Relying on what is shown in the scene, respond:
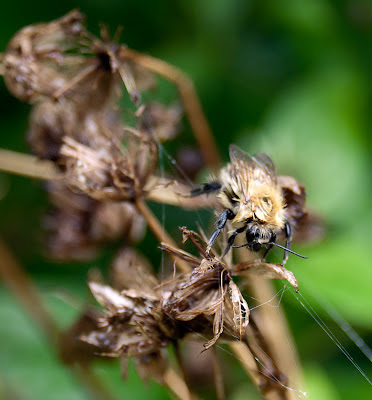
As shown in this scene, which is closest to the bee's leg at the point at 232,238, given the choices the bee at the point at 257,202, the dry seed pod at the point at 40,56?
the bee at the point at 257,202

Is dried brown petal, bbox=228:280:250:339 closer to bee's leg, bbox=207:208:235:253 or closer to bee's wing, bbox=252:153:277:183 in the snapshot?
bee's leg, bbox=207:208:235:253

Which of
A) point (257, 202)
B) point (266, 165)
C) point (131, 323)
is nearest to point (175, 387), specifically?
point (131, 323)

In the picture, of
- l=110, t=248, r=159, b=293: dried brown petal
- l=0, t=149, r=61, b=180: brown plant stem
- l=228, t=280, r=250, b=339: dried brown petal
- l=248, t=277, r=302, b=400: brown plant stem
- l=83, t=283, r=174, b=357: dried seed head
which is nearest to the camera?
l=228, t=280, r=250, b=339: dried brown petal

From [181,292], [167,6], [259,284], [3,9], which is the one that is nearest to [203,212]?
[259,284]

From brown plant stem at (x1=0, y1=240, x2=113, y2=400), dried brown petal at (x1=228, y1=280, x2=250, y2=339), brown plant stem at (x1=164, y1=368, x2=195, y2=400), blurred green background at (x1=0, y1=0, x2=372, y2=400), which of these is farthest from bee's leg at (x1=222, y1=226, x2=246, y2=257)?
brown plant stem at (x1=0, y1=240, x2=113, y2=400)

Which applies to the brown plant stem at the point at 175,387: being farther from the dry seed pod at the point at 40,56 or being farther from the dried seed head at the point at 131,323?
the dry seed pod at the point at 40,56

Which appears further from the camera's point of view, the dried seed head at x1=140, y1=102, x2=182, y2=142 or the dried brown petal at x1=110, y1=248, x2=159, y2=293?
the dried seed head at x1=140, y1=102, x2=182, y2=142
